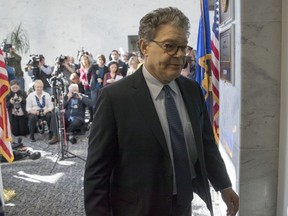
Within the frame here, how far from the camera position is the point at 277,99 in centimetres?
182

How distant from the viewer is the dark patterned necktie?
1.23m

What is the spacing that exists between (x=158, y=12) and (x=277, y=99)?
990 millimetres

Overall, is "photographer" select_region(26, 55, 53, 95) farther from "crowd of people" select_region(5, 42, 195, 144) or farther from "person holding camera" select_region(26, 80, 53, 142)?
"person holding camera" select_region(26, 80, 53, 142)

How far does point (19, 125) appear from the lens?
254 inches

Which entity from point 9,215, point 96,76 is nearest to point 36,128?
point 96,76

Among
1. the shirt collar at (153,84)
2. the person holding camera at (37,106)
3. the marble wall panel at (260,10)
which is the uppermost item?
the marble wall panel at (260,10)

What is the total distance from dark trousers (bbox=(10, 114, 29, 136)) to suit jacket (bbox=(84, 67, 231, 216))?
5.59 m

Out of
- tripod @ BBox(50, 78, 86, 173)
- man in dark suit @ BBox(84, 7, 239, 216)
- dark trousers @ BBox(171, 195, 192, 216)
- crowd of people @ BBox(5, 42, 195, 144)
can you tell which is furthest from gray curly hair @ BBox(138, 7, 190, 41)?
crowd of people @ BBox(5, 42, 195, 144)

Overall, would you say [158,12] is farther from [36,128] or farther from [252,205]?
[36,128]

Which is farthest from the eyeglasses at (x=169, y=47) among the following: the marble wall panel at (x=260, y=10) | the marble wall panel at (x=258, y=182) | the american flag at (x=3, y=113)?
the american flag at (x=3, y=113)

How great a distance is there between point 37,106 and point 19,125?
58cm

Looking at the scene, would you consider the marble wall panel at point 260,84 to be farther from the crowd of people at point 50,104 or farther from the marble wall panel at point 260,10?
the crowd of people at point 50,104

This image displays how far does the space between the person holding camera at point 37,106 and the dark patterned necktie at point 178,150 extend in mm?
5161

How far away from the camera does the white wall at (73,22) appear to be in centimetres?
1089
